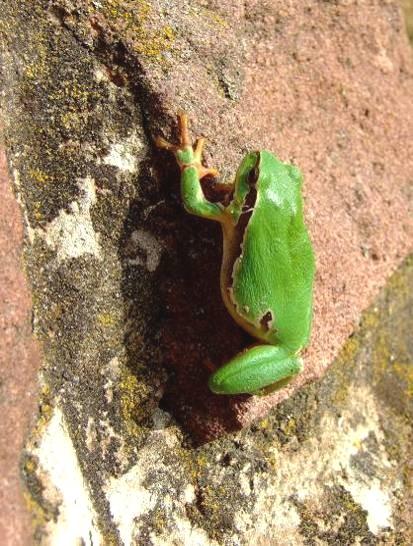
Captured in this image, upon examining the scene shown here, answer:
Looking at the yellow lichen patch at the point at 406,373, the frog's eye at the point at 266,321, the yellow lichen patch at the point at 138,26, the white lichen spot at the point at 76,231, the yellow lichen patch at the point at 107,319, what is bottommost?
the yellow lichen patch at the point at 406,373

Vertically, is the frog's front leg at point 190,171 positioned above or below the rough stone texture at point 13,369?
above

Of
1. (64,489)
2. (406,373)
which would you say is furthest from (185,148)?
(406,373)

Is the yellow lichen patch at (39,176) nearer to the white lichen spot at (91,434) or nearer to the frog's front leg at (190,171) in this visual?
the frog's front leg at (190,171)

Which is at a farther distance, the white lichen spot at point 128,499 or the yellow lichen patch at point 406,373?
the yellow lichen patch at point 406,373

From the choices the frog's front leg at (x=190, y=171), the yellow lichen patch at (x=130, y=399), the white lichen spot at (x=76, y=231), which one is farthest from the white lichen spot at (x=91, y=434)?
the frog's front leg at (x=190, y=171)

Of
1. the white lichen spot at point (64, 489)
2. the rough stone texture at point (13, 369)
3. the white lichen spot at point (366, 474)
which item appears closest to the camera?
the rough stone texture at point (13, 369)

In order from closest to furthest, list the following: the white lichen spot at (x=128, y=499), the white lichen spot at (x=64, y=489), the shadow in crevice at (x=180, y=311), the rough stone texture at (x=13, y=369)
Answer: the rough stone texture at (x=13, y=369) → the white lichen spot at (x=64, y=489) → the white lichen spot at (x=128, y=499) → the shadow in crevice at (x=180, y=311)

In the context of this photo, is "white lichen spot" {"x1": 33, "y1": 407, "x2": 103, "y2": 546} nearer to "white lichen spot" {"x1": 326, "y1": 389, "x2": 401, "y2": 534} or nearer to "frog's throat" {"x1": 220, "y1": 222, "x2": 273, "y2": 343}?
"frog's throat" {"x1": 220, "y1": 222, "x2": 273, "y2": 343}

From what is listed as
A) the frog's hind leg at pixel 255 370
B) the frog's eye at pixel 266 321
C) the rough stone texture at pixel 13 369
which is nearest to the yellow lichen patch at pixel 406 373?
the frog's hind leg at pixel 255 370

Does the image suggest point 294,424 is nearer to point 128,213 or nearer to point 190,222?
point 190,222
